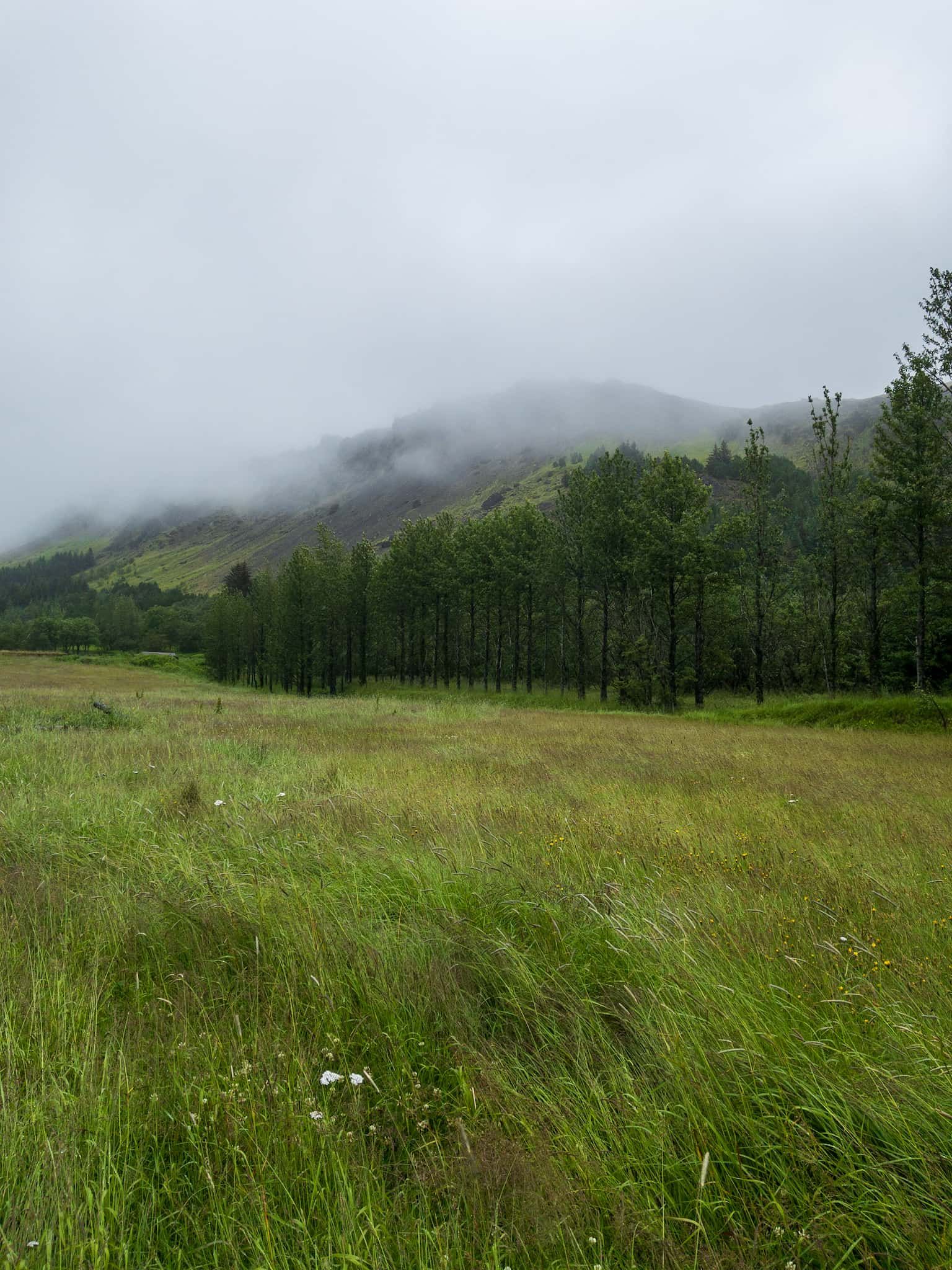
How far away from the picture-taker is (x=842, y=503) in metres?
32.9

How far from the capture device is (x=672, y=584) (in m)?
37.1

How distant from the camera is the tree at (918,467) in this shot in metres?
26.3

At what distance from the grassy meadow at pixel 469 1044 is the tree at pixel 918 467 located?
26.6 metres

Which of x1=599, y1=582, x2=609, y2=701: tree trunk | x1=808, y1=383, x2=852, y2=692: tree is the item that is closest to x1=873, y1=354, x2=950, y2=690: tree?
x1=808, y1=383, x2=852, y2=692: tree

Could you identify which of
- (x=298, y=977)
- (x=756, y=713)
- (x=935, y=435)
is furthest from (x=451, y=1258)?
(x=935, y=435)

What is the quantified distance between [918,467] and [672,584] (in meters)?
13.5

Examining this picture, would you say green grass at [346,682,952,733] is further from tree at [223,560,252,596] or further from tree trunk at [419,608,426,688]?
tree at [223,560,252,596]

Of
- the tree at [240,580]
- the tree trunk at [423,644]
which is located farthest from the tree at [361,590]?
the tree at [240,580]

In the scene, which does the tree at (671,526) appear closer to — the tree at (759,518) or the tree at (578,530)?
the tree at (759,518)

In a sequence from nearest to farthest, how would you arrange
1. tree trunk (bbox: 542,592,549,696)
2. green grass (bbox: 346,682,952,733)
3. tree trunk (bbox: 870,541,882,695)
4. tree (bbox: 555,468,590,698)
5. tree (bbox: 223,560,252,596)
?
green grass (bbox: 346,682,952,733) → tree trunk (bbox: 870,541,882,695) → tree (bbox: 555,468,590,698) → tree trunk (bbox: 542,592,549,696) → tree (bbox: 223,560,252,596)

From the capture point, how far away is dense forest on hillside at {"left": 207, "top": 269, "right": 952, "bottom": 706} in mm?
28156

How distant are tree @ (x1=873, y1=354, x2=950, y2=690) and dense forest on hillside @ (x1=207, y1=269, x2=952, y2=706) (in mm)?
81

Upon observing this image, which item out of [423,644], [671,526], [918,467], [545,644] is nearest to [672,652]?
[671,526]

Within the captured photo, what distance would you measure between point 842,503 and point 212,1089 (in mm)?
38401
